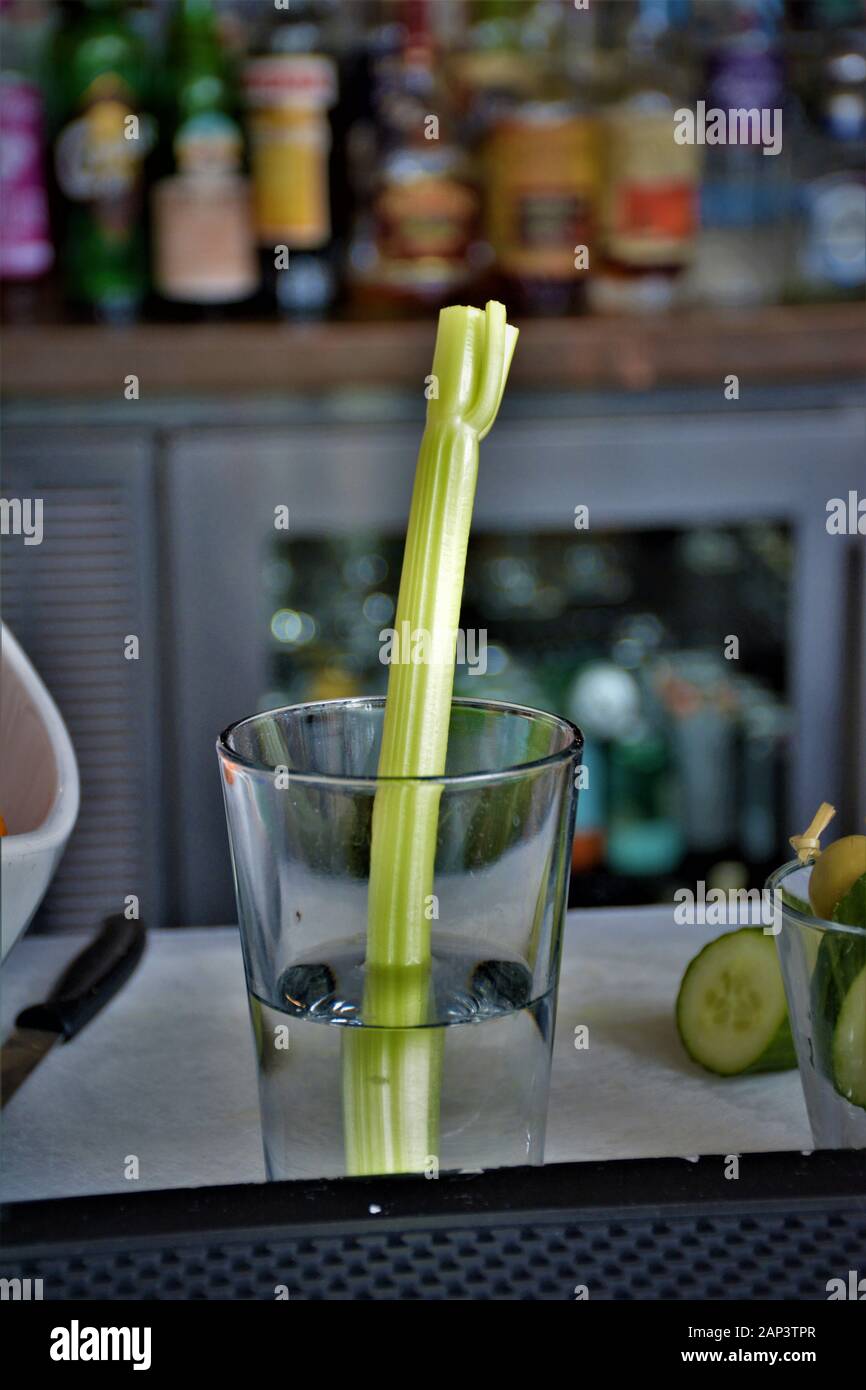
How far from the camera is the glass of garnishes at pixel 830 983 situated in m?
0.41

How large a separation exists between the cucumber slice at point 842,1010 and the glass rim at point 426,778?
3.2 inches

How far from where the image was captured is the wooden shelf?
135 cm

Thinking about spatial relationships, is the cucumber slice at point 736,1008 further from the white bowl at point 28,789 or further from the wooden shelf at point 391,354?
the wooden shelf at point 391,354

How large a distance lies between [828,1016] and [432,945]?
104 mm

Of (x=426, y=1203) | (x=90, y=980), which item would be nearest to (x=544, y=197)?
(x=90, y=980)

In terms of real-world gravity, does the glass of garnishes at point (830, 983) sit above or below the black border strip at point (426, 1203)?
above

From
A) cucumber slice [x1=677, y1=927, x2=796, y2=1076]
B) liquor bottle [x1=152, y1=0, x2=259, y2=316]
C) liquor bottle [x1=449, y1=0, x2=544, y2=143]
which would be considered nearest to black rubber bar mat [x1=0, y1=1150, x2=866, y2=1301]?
cucumber slice [x1=677, y1=927, x2=796, y2=1076]

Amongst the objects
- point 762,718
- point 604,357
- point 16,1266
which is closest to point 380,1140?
point 16,1266

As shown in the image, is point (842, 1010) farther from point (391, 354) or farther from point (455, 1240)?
point (391, 354)

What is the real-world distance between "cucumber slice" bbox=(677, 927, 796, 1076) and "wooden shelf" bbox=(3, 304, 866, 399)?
0.94 metres

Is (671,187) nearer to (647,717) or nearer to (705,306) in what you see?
(705,306)

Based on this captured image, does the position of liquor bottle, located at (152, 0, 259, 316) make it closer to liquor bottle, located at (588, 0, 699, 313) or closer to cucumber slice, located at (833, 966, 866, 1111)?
liquor bottle, located at (588, 0, 699, 313)

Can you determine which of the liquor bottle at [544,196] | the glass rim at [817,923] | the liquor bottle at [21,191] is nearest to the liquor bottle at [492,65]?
the liquor bottle at [544,196]

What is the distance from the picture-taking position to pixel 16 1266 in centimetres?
34
